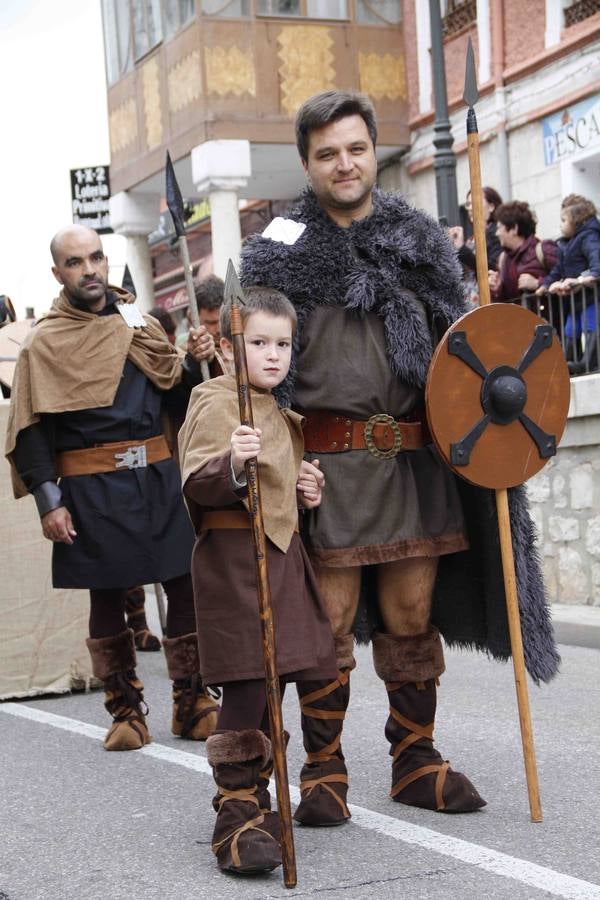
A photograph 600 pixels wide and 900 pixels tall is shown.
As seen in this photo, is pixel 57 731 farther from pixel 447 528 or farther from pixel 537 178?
pixel 537 178

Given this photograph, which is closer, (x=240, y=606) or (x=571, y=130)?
(x=240, y=606)

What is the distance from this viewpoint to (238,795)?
3932mm

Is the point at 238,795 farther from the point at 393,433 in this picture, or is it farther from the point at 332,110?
the point at 332,110

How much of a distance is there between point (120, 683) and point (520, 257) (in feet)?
15.9

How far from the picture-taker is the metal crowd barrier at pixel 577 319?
918 centimetres

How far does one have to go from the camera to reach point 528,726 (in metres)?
4.12

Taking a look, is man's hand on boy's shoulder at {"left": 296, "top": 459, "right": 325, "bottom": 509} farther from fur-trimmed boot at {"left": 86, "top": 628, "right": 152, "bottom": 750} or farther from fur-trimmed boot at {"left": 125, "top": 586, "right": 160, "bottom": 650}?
fur-trimmed boot at {"left": 125, "top": 586, "right": 160, "bottom": 650}

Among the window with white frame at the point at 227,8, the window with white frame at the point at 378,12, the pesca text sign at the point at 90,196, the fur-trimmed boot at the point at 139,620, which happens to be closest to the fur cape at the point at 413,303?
the fur-trimmed boot at the point at 139,620

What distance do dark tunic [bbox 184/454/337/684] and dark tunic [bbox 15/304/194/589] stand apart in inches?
70.3

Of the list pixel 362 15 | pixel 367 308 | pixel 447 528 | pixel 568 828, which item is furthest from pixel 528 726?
pixel 362 15

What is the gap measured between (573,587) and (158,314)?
9.54 ft

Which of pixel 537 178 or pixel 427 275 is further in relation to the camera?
pixel 537 178

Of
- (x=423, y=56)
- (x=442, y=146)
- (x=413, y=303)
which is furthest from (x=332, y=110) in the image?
(x=423, y=56)

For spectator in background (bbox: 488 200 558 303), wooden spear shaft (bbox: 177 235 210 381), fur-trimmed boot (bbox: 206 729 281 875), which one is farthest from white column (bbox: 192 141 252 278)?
fur-trimmed boot (bbox: 206 729 281 875)
